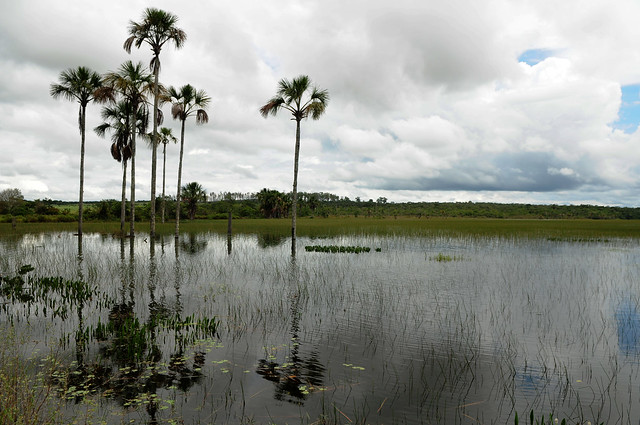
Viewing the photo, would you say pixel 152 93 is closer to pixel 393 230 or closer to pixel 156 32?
pixel 156 32

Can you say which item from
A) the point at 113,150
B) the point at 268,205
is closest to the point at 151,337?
the point at 113,150

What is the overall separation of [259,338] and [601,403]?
641 centimetres

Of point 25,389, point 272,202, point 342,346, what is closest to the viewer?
point 25,389

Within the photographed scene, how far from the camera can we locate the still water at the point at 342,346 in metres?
5.37

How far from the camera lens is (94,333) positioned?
319 inches

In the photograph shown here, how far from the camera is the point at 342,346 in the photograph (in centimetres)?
784

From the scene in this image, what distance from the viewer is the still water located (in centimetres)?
537

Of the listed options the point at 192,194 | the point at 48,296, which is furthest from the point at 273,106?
the point at 192,194

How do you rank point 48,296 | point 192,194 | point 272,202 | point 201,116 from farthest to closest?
point 272,202
point 192,194
point 201,116
point 48,296

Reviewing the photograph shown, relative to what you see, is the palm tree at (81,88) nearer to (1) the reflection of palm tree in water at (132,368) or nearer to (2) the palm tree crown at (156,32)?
(2) the palm tree crown at (156,32)

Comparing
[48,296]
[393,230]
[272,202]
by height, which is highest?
[272,202]

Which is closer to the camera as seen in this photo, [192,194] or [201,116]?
[201,116]

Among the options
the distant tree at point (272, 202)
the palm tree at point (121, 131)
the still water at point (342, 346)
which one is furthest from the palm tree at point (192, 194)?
the still water at point (342, 346)

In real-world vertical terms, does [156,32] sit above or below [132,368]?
above
